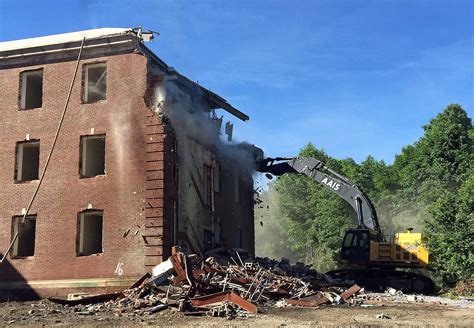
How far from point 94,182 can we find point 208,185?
5653 mm

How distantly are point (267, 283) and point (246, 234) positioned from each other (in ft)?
39.0

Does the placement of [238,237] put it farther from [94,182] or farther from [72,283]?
[72,283]

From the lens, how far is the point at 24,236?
77.4ft

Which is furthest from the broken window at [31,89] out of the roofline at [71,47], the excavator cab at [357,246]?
the excavator cab at [357,246]

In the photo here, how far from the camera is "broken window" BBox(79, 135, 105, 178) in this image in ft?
72.3

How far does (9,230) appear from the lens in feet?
73.0

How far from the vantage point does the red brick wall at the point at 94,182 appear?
20547mm

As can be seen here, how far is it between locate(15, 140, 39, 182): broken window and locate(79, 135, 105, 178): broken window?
7.50 feet

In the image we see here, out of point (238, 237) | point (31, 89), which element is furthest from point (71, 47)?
point (238, 237)

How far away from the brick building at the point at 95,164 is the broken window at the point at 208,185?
0.97 ft

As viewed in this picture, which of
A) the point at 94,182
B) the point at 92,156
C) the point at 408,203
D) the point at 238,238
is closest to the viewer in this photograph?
the point at 94,182

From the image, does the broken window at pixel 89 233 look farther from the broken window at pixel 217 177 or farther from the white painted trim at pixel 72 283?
the broken window at pixel 217 177

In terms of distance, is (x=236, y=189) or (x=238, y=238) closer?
(x=238, y=238)

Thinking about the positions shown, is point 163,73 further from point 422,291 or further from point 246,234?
point 422,291
